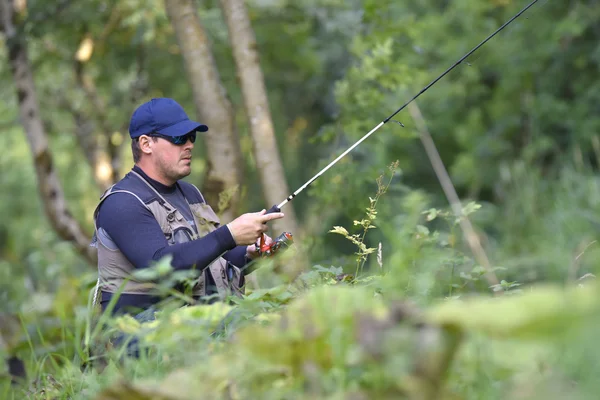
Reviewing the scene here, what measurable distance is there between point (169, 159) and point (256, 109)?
68.5 inches

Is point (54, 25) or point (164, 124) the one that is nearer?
point (164, 124)

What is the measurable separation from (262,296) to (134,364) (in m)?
0.51

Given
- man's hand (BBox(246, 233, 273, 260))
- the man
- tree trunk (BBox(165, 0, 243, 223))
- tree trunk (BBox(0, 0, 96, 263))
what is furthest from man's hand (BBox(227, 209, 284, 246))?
tree trunk (BBox(0, 0, 96, 263))

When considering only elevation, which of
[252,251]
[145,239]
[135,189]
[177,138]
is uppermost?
[177,138]

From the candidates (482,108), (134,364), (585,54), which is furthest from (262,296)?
(482,108)

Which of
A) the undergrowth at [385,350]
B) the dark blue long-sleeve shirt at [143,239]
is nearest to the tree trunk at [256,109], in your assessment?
the dark blue long-sleeve shirt at [143,239]

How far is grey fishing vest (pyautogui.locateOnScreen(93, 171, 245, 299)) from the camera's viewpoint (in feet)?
11.8

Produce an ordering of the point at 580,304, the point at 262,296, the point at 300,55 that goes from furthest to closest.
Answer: the point at 300,55 → the point at 262,296 → the point at 580,304

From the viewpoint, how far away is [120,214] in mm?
3545

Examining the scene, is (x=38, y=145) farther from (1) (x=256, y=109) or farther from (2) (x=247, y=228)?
(2) (x=247, y=228)

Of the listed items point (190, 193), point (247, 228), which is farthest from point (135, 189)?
point (247, 228)

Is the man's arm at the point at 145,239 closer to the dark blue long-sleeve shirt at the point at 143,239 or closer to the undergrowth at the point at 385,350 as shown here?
the dark blue long-sleeve shirt at the point at 143,239

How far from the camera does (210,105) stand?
18.6 ft

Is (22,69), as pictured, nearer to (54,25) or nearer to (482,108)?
(54,25)
